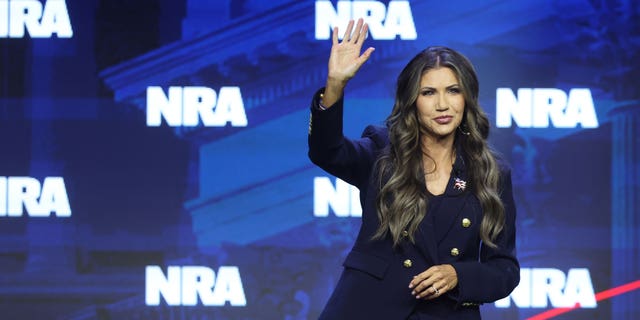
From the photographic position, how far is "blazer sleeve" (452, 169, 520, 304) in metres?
1.97

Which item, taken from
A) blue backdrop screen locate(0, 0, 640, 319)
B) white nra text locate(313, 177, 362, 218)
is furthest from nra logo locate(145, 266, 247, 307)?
white nra text locate(313, 177, 362, 218)

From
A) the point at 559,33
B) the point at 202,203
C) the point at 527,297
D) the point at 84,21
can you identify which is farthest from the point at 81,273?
the point at 559,33

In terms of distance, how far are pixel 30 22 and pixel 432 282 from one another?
106 inches

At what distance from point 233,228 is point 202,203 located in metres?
0.17

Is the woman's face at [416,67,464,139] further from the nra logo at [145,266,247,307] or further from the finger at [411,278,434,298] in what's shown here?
the nra logo at [145,266,247,307]

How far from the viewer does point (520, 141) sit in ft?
13.1

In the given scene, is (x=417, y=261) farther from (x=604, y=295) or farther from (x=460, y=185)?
(x=604, y=295)

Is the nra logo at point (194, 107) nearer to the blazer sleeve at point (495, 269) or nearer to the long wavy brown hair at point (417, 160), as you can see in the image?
the long wavy brown hair at point (417, 160)

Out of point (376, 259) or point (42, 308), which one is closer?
point (376, 259)

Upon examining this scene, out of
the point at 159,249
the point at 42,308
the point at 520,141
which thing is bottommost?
the point at 42,308

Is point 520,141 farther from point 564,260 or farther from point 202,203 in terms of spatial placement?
point 202,203

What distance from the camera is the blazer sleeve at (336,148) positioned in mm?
1943

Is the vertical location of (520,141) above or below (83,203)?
above

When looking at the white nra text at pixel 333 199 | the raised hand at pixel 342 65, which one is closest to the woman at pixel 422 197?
the raised hand at pixel 342 65
